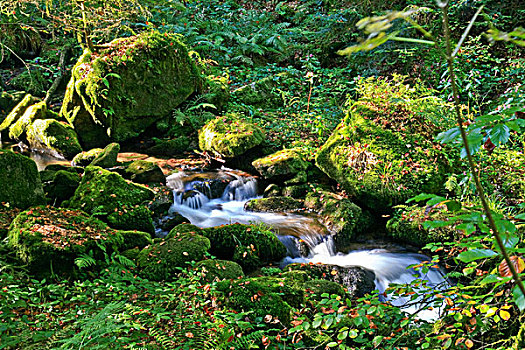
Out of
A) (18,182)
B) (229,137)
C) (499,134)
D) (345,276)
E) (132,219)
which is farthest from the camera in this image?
(229,137)

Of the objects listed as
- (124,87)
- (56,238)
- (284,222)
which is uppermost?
(124,87)

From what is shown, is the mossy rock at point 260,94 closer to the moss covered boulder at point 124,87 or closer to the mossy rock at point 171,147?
the moss covered boulder at point 124,87

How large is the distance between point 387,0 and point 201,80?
6.86 meters

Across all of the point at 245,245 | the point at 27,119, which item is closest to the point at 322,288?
the point at 245,245

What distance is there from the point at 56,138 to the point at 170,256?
20.3ft

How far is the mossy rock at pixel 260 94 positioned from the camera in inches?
420

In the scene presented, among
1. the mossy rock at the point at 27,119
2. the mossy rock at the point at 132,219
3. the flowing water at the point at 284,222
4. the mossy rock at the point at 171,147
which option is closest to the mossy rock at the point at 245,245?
the flowing water at the point at 284,222

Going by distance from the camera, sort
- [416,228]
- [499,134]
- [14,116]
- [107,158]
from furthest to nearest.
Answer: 1. [14,116]
2. [107,158]
3. [416,228]
4. [499,134]

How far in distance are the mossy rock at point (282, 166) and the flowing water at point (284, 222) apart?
43 centimetres

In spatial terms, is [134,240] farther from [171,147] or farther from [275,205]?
[171,147]

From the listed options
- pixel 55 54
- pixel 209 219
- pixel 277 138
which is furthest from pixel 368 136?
pixel 55 54

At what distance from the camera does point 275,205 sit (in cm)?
674

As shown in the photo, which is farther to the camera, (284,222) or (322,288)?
(284,222)

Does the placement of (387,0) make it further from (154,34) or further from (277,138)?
(154,34)
